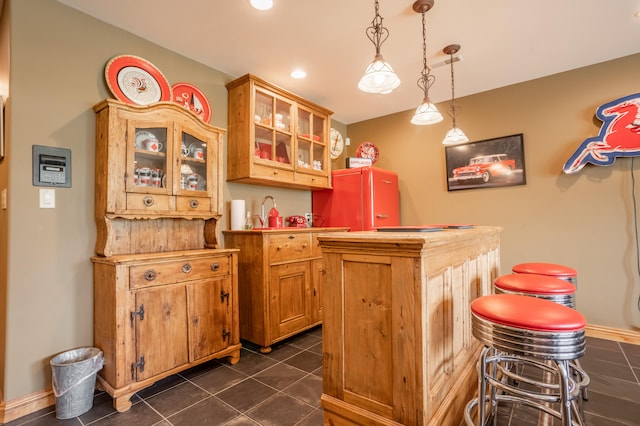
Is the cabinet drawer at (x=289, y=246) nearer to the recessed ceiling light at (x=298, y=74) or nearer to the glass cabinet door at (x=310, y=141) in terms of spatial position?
the glass cabinet door at (x=310, y=141)

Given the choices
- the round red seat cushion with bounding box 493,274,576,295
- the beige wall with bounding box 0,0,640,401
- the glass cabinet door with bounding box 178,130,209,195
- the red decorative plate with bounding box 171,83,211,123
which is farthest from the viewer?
the red decorative plate with bounding box 171,83,211,123

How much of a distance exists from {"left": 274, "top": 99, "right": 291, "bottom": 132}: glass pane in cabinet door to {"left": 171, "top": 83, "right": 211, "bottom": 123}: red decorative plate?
710 millimetres

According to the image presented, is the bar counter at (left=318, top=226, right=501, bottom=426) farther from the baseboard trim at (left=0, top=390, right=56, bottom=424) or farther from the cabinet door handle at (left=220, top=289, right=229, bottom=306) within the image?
the baseboard trim at (left=0, top=390, right=56, bottom=424)

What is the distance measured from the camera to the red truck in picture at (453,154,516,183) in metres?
3.52

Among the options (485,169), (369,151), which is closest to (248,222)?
(369,151)

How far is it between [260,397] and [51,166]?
2.06 metres

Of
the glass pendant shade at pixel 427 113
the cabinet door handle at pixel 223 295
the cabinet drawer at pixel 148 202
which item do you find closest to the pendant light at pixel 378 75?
the glass pendant shade at pixel 427 113

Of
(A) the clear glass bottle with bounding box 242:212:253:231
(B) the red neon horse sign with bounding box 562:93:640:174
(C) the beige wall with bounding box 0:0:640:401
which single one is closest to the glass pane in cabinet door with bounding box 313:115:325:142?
(C) the beige wall with bounding box 0:0:640:401

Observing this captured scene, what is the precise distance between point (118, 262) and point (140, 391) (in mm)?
937

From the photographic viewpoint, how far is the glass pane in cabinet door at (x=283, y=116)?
3275 mm

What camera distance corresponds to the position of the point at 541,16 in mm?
2352

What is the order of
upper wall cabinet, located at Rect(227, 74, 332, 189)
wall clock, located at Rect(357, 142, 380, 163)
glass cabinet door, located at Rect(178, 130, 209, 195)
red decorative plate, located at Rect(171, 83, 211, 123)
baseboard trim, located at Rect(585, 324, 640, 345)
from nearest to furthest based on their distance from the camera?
glass cabinet door, located at Rect(178, 130, 209, 195) → red decorative plate, located at Rect(171, 83, 211, 123) → baseboard trim, located at Rect(585, 324, 640, 345) → upper wall cabinet, located at Rect(227, 74, 332, 189) → wall clock, located at Rect(357, 142, 380, 163)

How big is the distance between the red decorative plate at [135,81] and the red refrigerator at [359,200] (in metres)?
2.12

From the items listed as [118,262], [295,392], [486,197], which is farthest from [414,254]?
[486,197]
